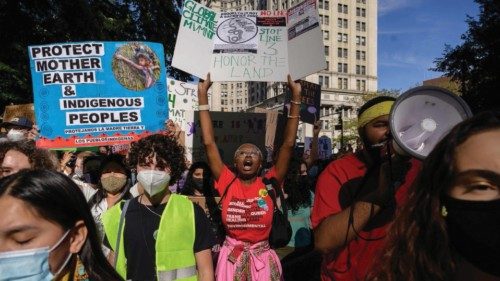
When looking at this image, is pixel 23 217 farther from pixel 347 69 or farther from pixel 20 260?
pixel 347 69

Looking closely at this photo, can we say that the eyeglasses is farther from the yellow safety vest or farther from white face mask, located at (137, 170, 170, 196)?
the yellow safety vest

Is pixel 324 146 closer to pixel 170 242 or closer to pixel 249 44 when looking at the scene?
pixel 249 44

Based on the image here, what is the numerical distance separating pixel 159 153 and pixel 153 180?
24 centimetres

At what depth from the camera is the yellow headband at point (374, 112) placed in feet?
7.18

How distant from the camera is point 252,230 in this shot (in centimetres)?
375

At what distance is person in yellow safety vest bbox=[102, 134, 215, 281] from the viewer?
2771mm

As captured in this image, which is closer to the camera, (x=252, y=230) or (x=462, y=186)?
(x=462, y=186)

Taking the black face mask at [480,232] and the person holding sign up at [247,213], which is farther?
the person holding sign up at [247,213]

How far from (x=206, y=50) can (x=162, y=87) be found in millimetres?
614

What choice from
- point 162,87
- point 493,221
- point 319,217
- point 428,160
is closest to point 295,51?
point 162,87

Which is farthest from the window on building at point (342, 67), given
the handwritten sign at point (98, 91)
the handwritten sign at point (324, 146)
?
the handwritten sign at point (98, 91)

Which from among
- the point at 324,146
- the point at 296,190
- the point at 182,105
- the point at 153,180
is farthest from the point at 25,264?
the point at 324,146

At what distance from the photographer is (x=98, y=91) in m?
4.73

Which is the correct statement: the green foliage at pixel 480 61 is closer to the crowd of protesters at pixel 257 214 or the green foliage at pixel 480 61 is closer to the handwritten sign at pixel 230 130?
the handwritten sign at pixel 230 130
